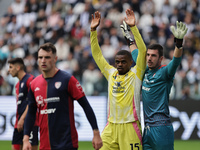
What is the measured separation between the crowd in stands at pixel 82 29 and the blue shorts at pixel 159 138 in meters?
9.32

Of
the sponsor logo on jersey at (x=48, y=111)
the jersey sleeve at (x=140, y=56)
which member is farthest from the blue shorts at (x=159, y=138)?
the sponsor logo on jersey at (x=48, y=111)

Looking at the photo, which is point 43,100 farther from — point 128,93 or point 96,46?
point 96,46

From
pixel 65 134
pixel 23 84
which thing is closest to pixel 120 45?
pixel 23 84

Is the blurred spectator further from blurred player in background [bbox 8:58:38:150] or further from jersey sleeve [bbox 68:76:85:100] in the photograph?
jersey sleeve [bbox 68:76:85:100]

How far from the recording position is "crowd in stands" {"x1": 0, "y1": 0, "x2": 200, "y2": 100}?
58.5ft

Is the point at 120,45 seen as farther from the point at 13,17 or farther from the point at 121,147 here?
the point at 121,147

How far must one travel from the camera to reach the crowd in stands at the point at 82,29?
17.8 m

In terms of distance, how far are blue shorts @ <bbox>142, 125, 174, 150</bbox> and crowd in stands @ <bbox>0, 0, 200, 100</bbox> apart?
932 centimetres

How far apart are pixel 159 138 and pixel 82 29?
1306 centimetres

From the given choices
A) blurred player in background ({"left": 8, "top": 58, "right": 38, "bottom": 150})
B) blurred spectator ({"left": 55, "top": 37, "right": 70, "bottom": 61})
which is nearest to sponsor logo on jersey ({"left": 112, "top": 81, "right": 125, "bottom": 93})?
blurred player in background ({"left": 8, "top": 58, "right": 38, "bottom": 150})

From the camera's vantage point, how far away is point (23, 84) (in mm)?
9234

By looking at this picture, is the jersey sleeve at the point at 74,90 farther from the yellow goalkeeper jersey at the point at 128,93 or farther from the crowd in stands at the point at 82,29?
the crowd in stands at the point at 82,29

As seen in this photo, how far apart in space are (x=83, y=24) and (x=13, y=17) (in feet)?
12.1

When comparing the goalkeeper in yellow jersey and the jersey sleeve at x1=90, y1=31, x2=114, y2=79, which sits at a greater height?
the jersey sleeve at x1=90, y1=31, x2=114, y2=79
